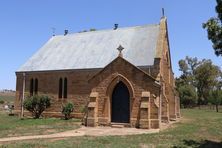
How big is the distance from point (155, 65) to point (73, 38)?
13248mm

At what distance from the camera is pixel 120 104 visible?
25.1 metres

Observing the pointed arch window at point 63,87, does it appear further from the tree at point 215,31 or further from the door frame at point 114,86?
the tree at point 215,31

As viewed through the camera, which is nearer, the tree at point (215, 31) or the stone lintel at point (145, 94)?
the tree at point (215, 31)

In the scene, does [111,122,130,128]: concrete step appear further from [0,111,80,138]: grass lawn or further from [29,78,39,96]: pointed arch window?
[29,78,39,96]: pointed arch window

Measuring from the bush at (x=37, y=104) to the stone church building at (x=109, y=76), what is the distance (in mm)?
1672

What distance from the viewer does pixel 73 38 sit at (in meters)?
38.2

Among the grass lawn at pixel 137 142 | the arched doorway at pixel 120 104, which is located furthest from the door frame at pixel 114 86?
the grass lawn at pixel 137 142

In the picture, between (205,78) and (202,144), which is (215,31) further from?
(205,78)

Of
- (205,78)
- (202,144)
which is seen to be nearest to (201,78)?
(205,78)

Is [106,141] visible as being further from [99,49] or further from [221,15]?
[99,49]

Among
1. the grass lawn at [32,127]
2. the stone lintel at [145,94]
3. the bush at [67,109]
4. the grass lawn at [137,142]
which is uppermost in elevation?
the stone lintel at [145,94]

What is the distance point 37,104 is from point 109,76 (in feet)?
34.0

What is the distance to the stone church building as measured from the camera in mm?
23984

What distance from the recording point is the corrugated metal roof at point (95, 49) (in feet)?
104
